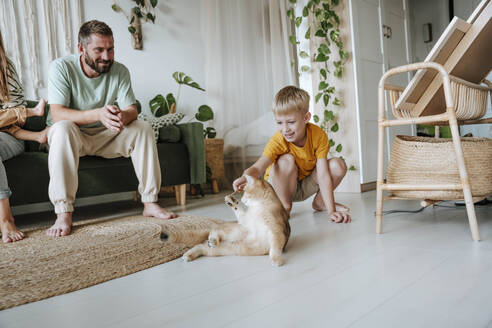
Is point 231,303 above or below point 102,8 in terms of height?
below

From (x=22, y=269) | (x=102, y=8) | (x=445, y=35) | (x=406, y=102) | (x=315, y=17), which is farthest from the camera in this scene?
(x=102, y=8)

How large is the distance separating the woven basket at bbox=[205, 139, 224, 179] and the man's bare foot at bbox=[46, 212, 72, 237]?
5.22 ft

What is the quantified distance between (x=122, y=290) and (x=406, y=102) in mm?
1170

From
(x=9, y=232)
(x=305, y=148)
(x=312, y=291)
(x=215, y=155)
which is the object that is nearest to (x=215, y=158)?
(x=215, y=155)

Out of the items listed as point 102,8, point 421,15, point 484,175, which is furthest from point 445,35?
point 421,15

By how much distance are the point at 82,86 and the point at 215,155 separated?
4.63 ft

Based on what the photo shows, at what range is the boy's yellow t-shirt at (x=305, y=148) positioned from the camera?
172 cm

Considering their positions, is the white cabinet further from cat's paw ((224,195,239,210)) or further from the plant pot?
cat's paw ((224,195,239,210))

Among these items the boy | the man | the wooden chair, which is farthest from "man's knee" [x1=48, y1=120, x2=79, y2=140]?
the wooden chair

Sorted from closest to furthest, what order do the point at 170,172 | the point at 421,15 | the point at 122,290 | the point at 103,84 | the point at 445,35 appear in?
the point at 122,290 < the point at 445,35 < the point at 103,84 < the point at 170,172 < the point at 421,15

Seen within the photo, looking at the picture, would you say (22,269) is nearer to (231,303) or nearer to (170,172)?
(231,303)

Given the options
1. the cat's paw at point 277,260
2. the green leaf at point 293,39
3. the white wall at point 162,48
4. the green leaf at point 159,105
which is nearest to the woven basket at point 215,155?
the green leaf at point 159,105

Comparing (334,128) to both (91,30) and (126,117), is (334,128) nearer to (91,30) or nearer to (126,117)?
(126,117)

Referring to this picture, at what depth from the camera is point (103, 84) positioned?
206cm
